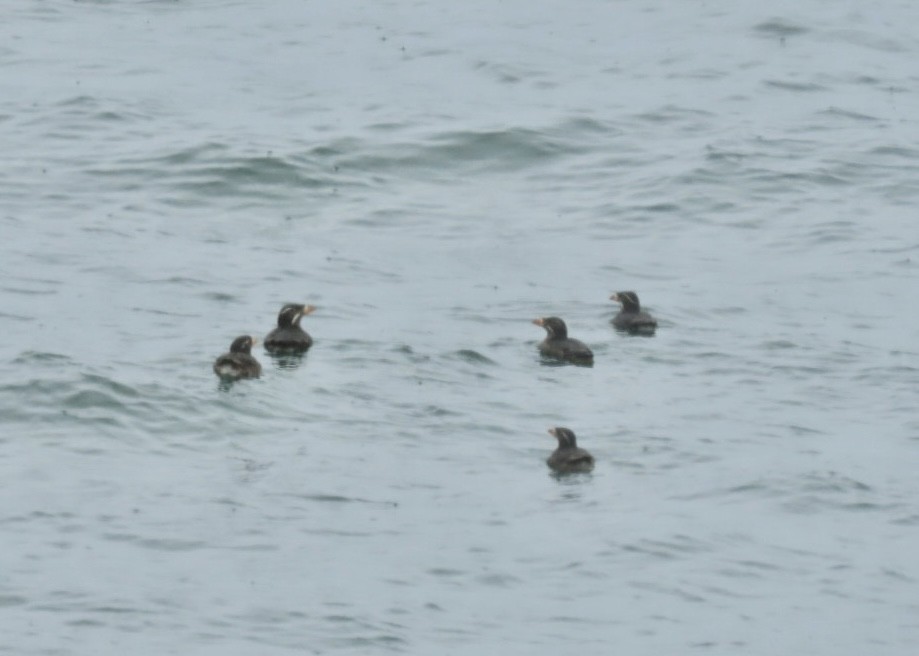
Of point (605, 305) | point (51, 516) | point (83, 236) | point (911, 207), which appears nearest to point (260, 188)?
point (83, 236)

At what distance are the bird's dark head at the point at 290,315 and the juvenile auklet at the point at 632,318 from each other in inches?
134

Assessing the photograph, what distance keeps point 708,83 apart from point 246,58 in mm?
8025

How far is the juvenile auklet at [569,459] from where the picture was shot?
720 inches

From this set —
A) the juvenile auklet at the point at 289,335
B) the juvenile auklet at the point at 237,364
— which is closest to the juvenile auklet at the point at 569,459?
the juvenile auklet at the point at 237,364

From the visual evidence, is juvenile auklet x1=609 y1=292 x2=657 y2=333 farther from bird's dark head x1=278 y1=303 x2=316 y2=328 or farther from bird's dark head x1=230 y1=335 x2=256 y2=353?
bird's dark head x1=230 y1=335 x2=256 y2=353

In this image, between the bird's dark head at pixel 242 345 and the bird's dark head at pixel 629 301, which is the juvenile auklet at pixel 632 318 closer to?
the bird's dark head at pixel 629 301

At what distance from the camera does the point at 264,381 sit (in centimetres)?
2116

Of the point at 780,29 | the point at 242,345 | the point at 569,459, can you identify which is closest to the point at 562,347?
the point at 242,345

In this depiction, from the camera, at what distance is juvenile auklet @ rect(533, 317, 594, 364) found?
22.4 metres

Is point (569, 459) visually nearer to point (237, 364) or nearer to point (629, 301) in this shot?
point (237, 364)

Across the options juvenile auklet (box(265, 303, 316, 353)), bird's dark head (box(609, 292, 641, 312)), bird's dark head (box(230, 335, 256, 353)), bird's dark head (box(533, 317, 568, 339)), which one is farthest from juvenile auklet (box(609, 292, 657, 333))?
bird's dark head (box(230, 335, 256, 353))

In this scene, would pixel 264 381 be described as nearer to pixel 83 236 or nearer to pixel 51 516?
pixel 51 516

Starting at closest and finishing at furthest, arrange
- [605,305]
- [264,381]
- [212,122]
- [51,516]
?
[51,516] < [264,381] < [605,305] < [212,122]

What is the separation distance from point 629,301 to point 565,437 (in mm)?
5293
